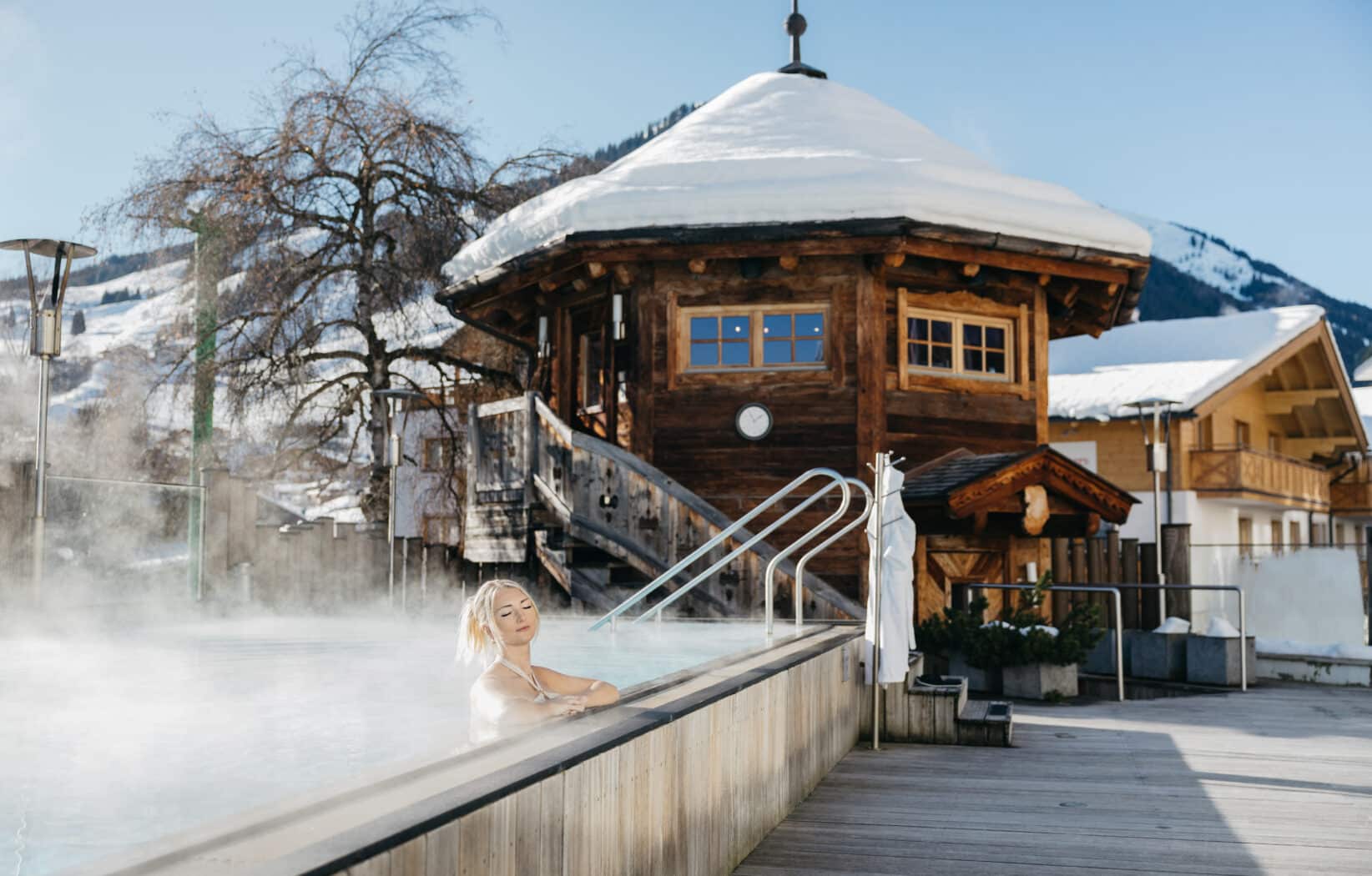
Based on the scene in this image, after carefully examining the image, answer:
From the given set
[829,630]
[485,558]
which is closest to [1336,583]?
[485,558]

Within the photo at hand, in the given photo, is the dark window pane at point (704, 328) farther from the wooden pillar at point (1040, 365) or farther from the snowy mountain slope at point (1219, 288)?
the snowy mountain slope at point (1219, 288)

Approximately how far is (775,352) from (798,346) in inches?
10.0

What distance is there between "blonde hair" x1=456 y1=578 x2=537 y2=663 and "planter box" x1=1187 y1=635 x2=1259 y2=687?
34.9 feet

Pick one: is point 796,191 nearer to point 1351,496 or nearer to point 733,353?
point 733,353

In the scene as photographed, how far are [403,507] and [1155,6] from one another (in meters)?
27.9

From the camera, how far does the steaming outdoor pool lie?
176 inches

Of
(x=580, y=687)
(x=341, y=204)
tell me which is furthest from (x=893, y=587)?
(x=341, y=204)

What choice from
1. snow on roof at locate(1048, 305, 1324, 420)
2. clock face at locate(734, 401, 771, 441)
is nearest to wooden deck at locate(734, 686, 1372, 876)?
clock face at locate(734, 401, 771, 441)

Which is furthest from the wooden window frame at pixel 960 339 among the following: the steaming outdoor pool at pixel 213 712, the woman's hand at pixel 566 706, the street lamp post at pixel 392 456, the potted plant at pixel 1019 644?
the woman's hand at pixel 566 706

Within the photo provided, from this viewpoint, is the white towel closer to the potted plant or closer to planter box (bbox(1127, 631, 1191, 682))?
the potted plant

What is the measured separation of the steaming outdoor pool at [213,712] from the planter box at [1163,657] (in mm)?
5990

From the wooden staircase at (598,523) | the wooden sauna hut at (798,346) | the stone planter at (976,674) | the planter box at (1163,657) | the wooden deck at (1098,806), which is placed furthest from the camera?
the planter box at (1163,657)

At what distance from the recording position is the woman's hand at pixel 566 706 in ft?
14.5

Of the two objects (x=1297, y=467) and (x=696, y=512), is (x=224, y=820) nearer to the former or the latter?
(x=696, y=512)
